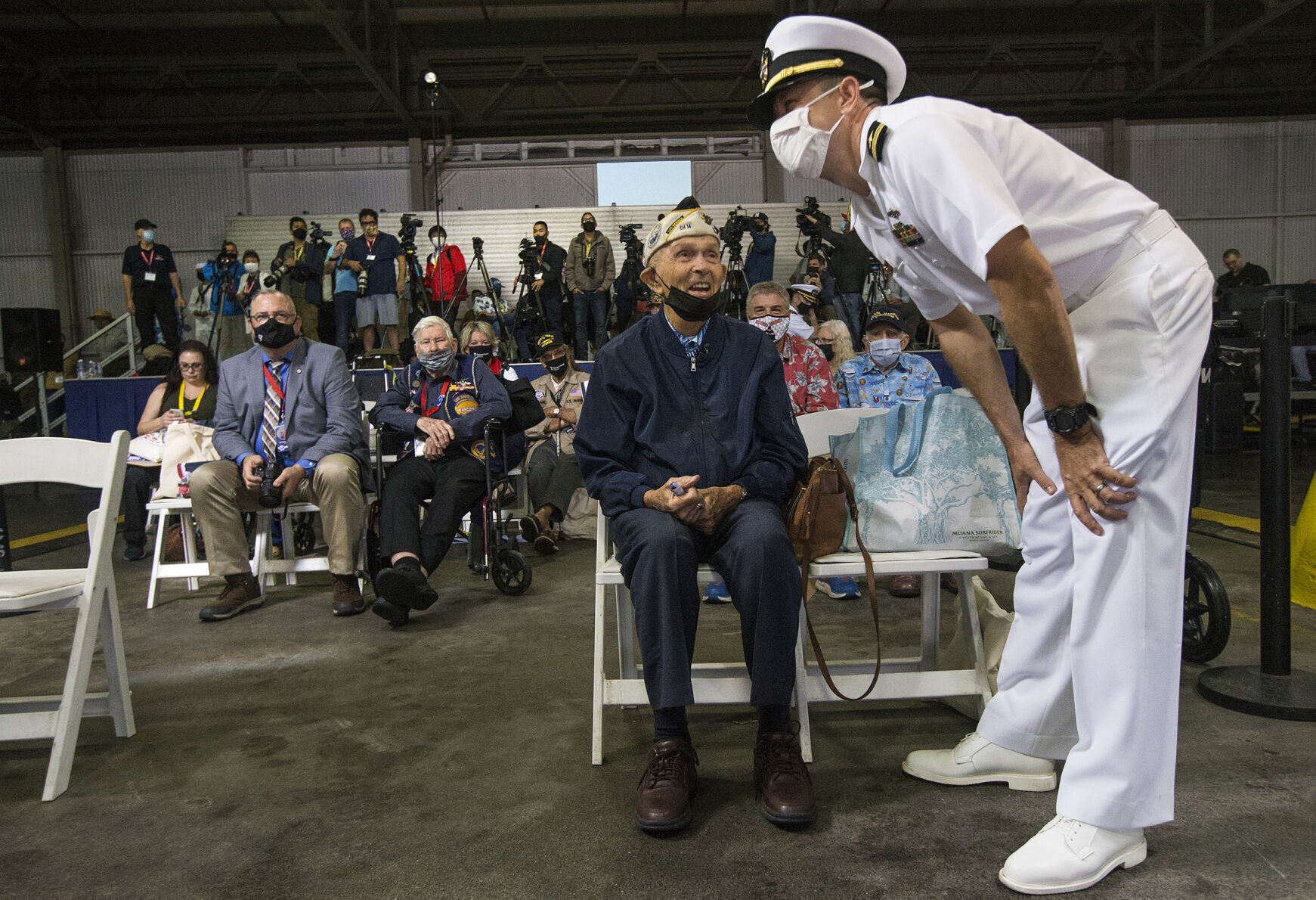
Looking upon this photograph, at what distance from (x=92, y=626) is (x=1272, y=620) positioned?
10.4 ft

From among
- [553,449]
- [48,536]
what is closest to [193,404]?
[553,449]

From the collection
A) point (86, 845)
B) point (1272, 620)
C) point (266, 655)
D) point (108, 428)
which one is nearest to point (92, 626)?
point (86, 845)

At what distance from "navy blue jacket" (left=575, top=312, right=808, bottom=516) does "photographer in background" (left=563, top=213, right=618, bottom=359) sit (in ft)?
28.2

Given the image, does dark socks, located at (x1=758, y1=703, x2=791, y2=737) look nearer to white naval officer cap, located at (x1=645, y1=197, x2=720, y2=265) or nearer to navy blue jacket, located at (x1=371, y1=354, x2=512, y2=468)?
white naval officer cap, located at (x1=645, y1=197, x2=720, y2=265)

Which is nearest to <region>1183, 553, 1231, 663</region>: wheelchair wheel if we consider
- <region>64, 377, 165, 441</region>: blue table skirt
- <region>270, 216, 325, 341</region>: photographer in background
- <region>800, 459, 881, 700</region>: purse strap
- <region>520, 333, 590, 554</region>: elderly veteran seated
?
<region>800, 459, 881, 700</region>: purse strap

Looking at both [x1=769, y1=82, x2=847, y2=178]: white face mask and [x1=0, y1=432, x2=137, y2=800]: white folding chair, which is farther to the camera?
[x1=0, y1=432, x2=137, y2=800]: white folding chair

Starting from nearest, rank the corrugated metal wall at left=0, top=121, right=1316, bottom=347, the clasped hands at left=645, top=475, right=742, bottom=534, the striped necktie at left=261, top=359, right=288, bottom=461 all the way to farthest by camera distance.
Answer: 1. the clasped hands at left=645, top=475, right=742, bottom=534
2. the striped necktie at left=261, top=359, right=288, bottom=461
3. the corrugated metal wall at left=0, top=121, right=1316, bottom=347

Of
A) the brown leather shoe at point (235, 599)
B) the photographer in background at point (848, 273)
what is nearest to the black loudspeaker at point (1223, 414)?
the brown leather shoe at point (235, 599)

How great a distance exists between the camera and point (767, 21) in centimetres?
1507

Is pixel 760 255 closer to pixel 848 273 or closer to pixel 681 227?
pixel 848 273

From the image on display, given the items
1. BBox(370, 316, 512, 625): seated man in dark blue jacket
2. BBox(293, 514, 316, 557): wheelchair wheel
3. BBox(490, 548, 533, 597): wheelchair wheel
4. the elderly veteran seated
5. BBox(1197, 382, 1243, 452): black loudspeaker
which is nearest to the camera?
BBox(1197, 382, 1243, 452): black loudspeaker

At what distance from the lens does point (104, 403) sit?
9.56 m

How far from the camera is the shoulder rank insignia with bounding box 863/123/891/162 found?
1.56 metres

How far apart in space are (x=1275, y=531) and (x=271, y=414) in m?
3.89
